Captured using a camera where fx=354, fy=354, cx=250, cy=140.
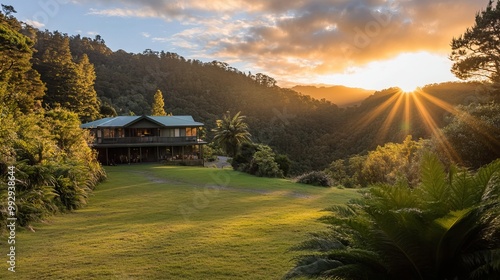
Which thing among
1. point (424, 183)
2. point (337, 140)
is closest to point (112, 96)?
point (337, 140)

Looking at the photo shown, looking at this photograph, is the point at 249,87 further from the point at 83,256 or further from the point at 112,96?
the point at 83,256

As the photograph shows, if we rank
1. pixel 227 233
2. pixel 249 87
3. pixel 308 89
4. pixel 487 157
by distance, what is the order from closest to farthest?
pixel 227 233 → pixel 487 157 → pixel 249 87 → pixel 308 89

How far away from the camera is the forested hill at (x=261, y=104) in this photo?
66.3 metres

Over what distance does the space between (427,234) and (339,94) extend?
83691 mm

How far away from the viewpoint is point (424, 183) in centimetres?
414

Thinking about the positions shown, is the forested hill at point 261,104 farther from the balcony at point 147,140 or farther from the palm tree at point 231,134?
the balcony at point 147,140

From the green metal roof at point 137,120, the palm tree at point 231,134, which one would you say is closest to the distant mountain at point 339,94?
the palm tree at point 231,134

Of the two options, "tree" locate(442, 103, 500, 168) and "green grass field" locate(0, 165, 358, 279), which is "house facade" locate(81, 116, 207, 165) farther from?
"tree" locate(442, 103, 500, 168)

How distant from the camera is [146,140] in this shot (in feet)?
139

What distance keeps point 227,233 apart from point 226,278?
10.0 feet

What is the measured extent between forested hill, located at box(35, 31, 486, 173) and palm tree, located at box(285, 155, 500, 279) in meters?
54.0

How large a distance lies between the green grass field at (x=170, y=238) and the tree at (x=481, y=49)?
16.5 m

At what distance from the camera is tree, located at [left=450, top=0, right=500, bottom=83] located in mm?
23875

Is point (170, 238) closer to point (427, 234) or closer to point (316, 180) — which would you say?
point (427, 234)
